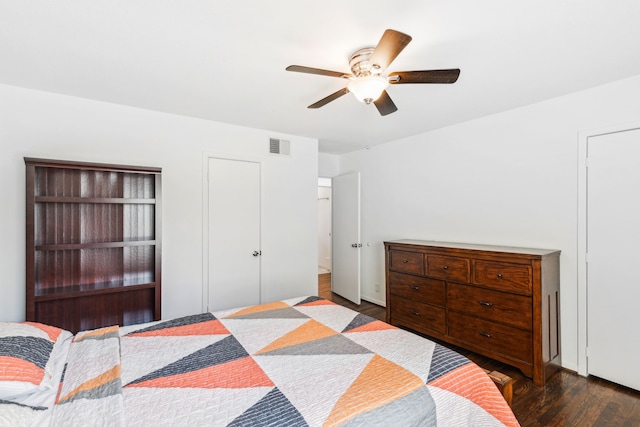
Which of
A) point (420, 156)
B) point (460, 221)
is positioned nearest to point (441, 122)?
point (420, 156)

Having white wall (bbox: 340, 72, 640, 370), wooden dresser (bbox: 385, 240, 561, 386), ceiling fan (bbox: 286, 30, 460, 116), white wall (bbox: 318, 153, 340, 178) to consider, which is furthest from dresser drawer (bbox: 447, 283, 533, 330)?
white wall (bbox: 318, 153, 340, 178)

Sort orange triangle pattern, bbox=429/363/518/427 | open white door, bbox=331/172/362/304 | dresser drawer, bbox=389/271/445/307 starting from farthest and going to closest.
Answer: open white door, bbox=331/172/362/304, dresser drawer, bbox=389/271/445/307, orange triangle pattern, bbox=429/363/518/427

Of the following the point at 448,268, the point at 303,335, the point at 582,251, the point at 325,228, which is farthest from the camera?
the point at 325,228

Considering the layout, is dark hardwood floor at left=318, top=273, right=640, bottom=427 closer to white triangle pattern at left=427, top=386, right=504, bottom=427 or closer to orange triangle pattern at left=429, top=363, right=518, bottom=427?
orange triangle pattern at left=429, top=363, right=518, bottom=427

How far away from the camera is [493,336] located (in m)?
2.72

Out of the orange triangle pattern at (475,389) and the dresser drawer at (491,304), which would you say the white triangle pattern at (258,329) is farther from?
the dresser drawer at (491,304)

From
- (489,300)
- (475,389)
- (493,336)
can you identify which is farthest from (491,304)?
(475,389)

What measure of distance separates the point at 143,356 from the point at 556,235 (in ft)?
10.7

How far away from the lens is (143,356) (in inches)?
58.7

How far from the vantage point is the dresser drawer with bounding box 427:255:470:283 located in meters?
2.92

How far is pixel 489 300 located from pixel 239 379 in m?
2.36

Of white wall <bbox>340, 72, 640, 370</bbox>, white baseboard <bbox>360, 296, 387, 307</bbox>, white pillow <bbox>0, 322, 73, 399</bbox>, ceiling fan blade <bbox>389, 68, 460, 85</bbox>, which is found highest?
ceiling fan blade <bbox>389, 68, 460, 85</bbox>

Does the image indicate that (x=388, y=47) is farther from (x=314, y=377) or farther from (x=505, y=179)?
(x=505, y=179)

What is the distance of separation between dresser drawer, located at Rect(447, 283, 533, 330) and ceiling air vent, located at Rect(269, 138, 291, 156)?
244 cm
